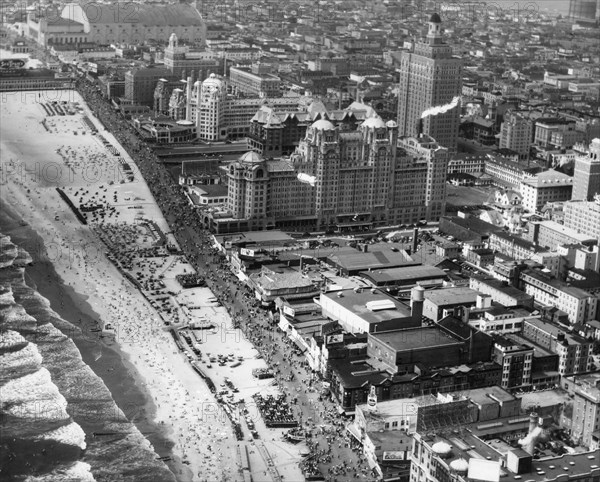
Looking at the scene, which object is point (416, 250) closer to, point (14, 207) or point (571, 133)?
point (14, 207)

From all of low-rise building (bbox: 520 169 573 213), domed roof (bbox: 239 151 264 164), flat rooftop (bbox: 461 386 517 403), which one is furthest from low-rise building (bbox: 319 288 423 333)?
low-rise building (bbox: 520 169 573 213)

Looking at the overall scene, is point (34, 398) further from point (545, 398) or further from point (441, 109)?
point (441, 109)

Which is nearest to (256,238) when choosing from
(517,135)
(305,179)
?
(305,179)

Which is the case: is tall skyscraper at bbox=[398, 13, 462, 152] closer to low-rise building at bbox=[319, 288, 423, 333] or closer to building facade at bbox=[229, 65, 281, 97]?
building facade at bbox=[229, 65, 281, 97]

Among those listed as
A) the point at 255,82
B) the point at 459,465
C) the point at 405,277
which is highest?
the point at 255,82

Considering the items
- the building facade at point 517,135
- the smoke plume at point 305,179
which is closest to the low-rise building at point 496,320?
the smoke plume at point 305,179

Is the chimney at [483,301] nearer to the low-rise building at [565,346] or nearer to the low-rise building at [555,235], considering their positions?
the low-rise building at [565,346]
